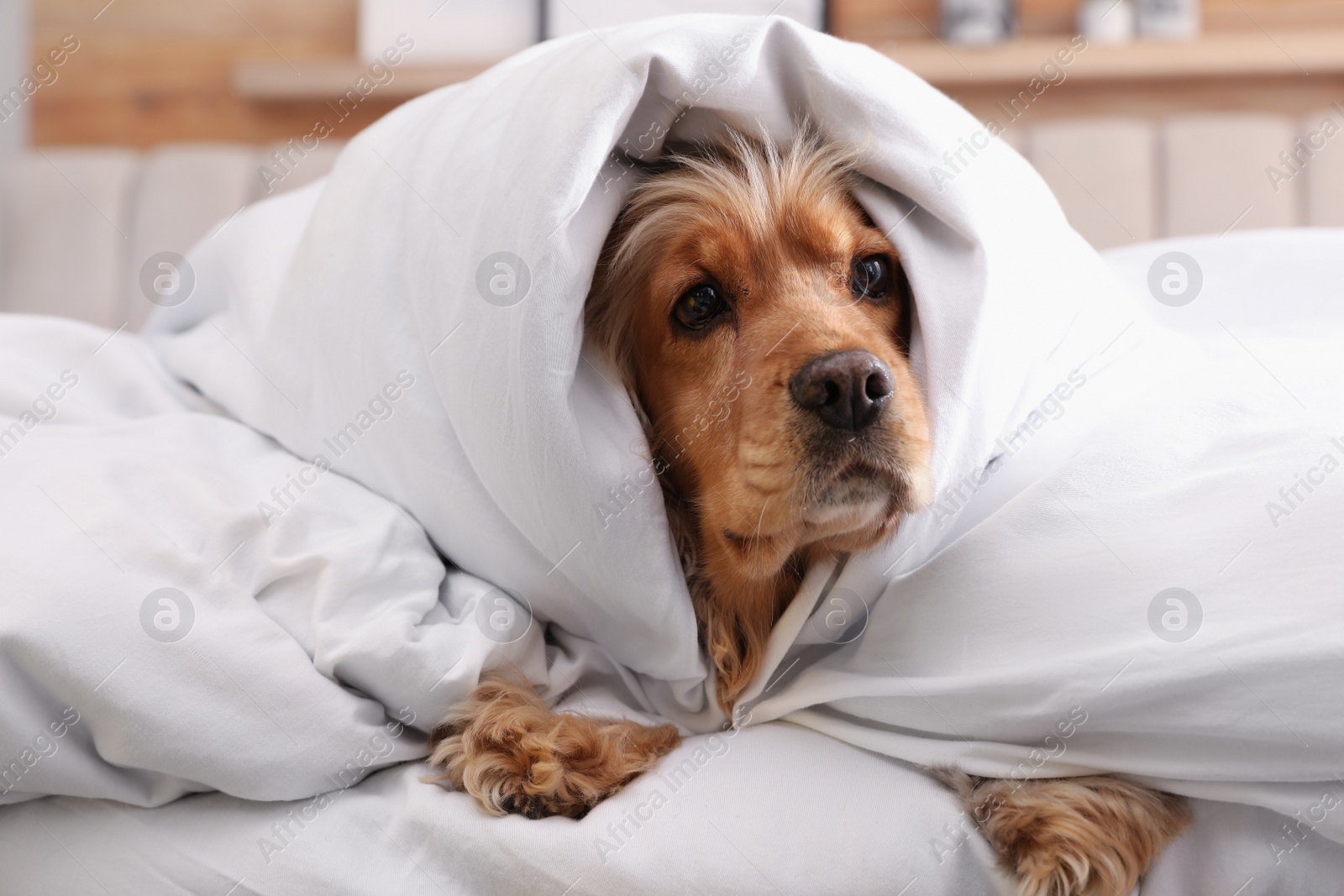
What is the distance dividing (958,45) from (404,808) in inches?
98.4

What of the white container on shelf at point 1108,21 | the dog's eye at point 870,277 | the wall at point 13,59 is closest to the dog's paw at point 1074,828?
the dog's eye at point 870,277

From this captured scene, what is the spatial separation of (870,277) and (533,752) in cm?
70

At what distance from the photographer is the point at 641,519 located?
3.55 feet

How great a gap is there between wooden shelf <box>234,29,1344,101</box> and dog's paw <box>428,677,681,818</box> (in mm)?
2182

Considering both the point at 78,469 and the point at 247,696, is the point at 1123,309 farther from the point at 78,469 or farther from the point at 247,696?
the point at 78,469

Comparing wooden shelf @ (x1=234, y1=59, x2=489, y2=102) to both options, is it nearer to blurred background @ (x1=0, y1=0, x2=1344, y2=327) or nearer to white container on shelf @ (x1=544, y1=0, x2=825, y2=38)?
blurred background @ (x1=0, y1=0, x2=1344, y2=327)

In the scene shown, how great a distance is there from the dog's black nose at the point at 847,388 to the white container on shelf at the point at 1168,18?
7.24ft

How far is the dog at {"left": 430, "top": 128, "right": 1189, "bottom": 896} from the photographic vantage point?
38.4 inches

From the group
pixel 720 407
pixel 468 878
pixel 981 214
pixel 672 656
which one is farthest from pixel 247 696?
pixel 981 214

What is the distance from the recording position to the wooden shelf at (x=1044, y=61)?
2.53 m

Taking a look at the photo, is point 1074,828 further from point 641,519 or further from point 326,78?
point 326,78

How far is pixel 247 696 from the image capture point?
97cm

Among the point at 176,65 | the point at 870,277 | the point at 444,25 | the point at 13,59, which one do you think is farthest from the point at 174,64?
the point at 870,277

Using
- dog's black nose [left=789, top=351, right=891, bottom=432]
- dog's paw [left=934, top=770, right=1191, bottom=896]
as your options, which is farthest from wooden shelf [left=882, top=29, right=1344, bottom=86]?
dog's paw [left=934, top=770, right=1191, bottom=896]
